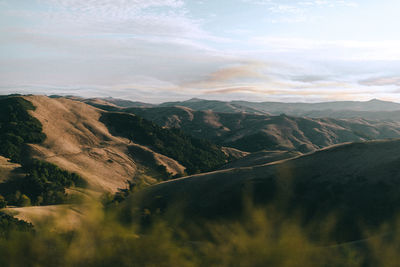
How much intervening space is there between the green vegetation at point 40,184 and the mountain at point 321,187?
46058 mm

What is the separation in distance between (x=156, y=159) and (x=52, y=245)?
14903 centimetres

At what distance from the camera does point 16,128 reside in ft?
443

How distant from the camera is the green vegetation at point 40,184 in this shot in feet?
276

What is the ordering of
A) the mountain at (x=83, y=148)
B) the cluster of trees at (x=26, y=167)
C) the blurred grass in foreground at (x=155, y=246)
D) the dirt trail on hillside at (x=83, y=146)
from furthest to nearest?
1. the dirt trail on hillside at (x=83, y=146)
2. the mountain at (x=83, y=148)
3. the cluster of trees at (x=26, y=167)
4. the blurred grass in foreground at (x=155, y=246)

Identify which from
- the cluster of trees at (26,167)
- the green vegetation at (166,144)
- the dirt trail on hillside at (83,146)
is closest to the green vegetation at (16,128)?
the cluster of trees at (26,167)

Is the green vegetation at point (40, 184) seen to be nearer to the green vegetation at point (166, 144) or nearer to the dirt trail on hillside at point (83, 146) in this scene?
the dirt trail on hillside at point (83, 146)

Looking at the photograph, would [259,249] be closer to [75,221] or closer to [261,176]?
[75,221]

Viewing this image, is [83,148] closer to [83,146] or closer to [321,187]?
[83,146]

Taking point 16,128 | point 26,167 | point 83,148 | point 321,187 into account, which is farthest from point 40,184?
point 321,187

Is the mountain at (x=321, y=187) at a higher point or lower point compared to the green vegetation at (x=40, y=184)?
higher

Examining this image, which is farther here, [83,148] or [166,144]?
[166,144]

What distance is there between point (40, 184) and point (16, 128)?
184 ft

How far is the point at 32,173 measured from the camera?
96.9m

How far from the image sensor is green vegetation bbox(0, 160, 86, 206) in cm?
8415
